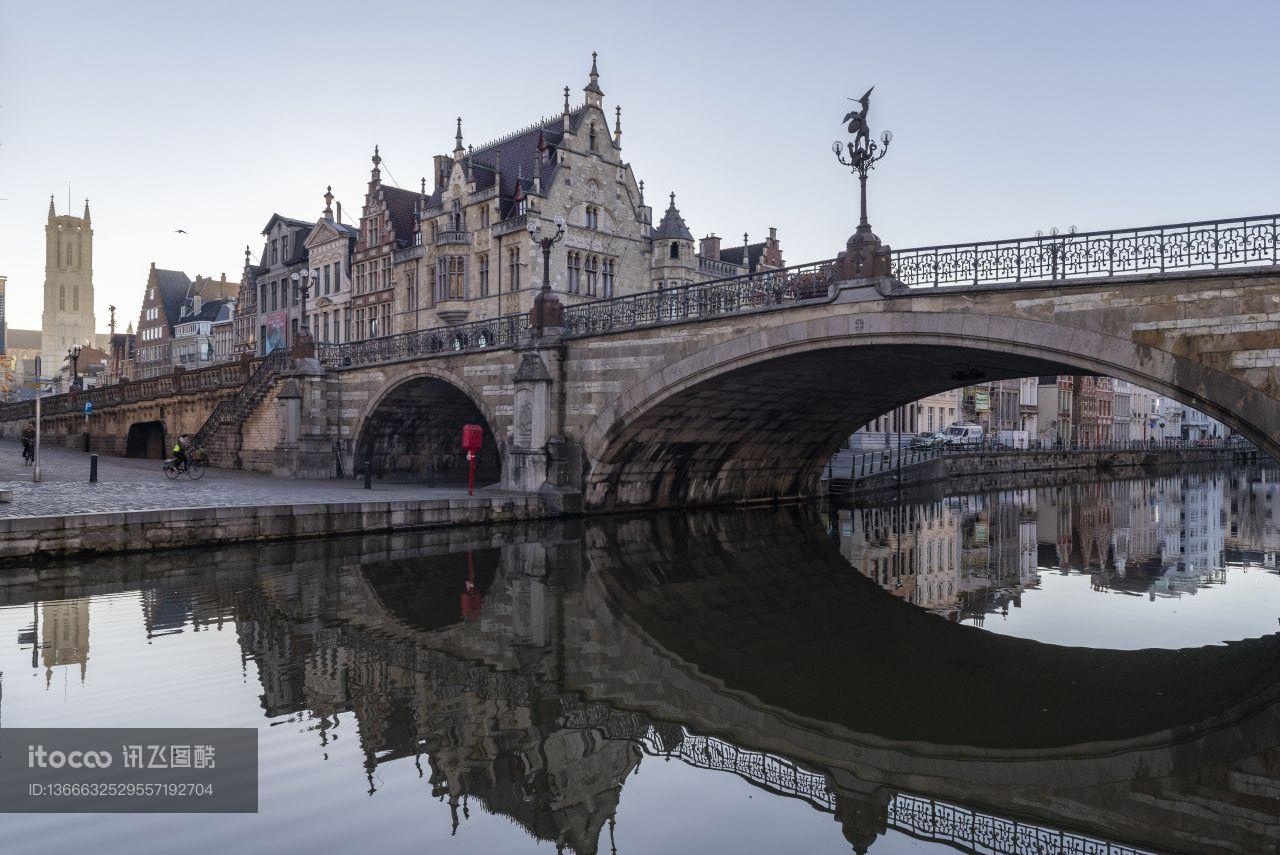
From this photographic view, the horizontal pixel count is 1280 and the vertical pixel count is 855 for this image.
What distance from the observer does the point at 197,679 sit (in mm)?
8820

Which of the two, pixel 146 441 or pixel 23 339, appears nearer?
pixel 146 441

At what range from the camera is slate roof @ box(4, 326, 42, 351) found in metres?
166

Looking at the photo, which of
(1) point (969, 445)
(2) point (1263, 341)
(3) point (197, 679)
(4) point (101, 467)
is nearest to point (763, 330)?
(2) point (1263, 341)

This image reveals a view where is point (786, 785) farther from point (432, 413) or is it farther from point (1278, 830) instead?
point (432, 413)

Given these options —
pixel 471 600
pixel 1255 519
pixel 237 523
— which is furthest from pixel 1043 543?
pixel 237 523

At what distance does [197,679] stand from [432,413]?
2721 cm

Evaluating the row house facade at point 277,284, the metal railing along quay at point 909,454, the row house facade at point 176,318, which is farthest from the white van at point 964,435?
the row house facade at point 176,318

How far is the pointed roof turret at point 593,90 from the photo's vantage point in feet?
145

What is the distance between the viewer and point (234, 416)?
35594 mm

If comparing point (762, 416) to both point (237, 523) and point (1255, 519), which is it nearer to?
point (237, 523)

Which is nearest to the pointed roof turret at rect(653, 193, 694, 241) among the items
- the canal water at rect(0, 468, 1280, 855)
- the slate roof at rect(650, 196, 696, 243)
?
the slate roof at rect(650, 196, 696, 243)

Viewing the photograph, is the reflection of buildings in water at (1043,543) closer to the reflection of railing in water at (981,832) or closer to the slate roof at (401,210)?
the reflection of railing in water at (981,832)

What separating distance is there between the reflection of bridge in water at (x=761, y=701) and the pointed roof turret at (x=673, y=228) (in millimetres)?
32567

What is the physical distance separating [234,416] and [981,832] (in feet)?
113
